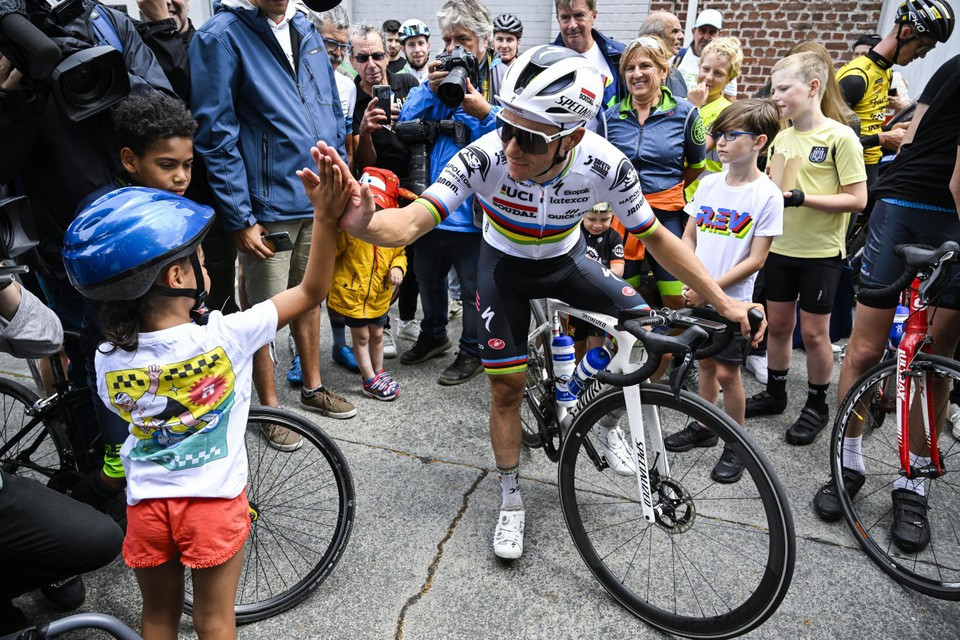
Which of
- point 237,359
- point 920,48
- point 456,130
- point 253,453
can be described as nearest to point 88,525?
point 237,359

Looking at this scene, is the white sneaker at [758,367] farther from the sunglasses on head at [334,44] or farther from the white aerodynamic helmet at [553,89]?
the sunglasses on head at [334,44]

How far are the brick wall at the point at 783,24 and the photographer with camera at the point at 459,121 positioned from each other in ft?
17.7

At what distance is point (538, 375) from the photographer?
313 cm

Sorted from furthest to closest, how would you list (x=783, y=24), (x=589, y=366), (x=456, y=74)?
1. (x=783, y=24)
2. (x=456, y=74)
3. (x=589, y=366)

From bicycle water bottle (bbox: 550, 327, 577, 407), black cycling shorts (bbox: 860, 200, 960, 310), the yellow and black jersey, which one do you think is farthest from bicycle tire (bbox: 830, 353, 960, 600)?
the yellow and black jersey

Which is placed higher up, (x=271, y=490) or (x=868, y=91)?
(x=868, y=91)

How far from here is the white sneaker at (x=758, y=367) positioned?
4.42m

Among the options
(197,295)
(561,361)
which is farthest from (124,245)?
(561,361)

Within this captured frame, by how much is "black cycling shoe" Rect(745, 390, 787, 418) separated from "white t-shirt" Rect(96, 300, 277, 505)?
314cm

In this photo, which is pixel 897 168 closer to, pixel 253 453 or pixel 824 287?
pixel 824 287

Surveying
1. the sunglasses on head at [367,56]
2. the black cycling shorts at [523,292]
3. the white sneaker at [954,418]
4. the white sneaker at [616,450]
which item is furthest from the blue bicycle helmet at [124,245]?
the white sneaker at [954,418]

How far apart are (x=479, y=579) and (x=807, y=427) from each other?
2181 mm

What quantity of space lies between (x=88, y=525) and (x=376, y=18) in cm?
922

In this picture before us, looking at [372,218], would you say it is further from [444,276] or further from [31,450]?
[444,276]
